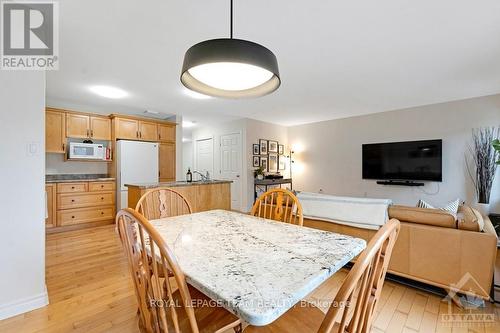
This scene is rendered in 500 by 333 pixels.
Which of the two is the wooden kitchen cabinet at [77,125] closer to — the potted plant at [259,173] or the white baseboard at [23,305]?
the white baseboard at [23,305]

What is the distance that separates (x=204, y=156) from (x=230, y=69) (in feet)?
18.6

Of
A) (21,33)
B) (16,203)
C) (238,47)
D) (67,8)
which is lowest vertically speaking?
(16,203)

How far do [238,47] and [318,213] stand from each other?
6.40 feet

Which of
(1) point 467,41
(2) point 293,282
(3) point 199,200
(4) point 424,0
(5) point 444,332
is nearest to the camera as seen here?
(2) point 293,282

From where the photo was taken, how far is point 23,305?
168 centimetres

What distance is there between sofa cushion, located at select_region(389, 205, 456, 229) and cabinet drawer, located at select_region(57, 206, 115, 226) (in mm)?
4432

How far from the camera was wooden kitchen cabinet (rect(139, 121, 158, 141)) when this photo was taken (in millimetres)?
4524

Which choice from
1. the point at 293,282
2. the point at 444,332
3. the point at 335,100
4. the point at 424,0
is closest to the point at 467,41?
the point at 424,0

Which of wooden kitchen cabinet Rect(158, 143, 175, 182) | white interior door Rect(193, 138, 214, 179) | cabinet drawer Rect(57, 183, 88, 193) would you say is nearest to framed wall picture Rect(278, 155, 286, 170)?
white interior door Rect(193, 138, 214, 179)

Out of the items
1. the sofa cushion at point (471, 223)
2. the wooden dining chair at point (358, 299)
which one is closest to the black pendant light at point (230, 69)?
the wooden dining chair at point (358, 299)

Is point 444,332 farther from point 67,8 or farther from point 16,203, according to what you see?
point 67,8

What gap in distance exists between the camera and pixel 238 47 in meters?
0.89

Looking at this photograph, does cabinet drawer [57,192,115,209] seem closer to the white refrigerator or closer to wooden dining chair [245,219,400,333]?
the white refrigerator

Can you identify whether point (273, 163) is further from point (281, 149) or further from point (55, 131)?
point (55, 131)
